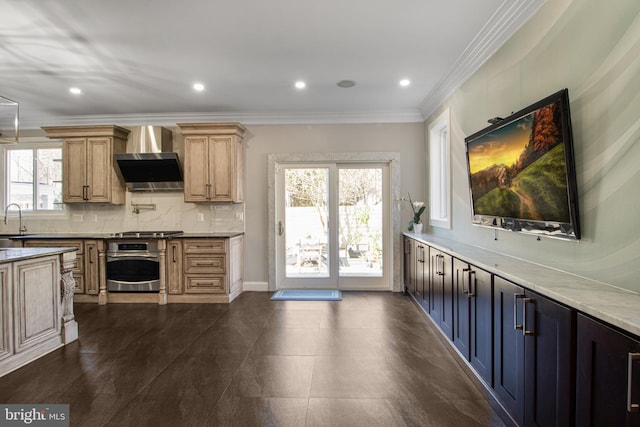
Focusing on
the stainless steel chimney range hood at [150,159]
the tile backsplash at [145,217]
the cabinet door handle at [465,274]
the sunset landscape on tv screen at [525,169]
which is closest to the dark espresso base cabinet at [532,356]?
the cabinet door handle at [465,274]

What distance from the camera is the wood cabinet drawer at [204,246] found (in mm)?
4688

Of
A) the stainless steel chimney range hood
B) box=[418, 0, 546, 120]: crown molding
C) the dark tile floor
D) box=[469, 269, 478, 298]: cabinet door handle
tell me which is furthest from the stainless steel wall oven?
box=[418, 0, 546, 120]: crown molding

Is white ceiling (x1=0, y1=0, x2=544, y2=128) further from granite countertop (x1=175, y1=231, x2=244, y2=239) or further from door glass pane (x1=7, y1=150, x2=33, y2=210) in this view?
granite countertop (x1=175, y1=231, x2=244, y2=239)

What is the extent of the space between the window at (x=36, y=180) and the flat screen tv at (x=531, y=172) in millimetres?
6192

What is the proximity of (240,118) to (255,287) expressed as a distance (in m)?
2.63

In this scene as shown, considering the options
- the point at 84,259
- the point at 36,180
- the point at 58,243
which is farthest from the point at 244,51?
the point at 36,180

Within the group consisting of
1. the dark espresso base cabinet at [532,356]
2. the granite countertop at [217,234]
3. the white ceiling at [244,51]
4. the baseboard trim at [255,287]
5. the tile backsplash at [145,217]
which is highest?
the white ceiling at [244,51]

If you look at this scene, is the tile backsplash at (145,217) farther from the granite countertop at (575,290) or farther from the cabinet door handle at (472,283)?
the granite countertop at (575,290)

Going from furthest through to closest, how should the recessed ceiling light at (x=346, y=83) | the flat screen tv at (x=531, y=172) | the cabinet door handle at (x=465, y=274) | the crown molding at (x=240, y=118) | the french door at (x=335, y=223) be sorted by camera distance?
the french door at (x=335, y=223)
the crown molding at (x=240, y=118)
the recessed ceiling light at (x=346, y=83)
the cabinet door handle at (x=465, y=274)
the flat screen tv at (x=531, y=172)

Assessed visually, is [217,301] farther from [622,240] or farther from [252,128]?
[622,240]

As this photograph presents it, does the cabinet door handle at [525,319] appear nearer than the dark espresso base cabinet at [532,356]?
No

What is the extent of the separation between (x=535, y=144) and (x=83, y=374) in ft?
12.0

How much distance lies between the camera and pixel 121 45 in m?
3.07

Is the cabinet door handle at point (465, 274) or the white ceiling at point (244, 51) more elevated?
the white ceiling at point (244, 51)
